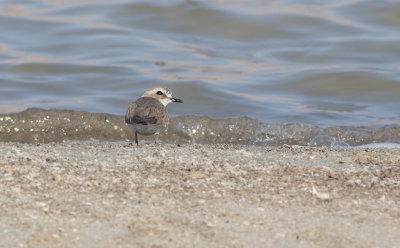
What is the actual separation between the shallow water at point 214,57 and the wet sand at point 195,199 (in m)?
5.45

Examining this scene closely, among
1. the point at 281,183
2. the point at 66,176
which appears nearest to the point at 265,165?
the point at 281,183

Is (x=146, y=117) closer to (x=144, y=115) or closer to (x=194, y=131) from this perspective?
(x=144, y=115)

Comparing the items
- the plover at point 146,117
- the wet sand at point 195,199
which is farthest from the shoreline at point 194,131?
the wet sand at point 195,199

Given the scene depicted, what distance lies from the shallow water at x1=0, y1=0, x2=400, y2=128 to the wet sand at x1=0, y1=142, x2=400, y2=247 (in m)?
5.45

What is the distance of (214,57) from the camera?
50.9ft

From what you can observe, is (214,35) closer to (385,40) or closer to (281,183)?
(385,40)

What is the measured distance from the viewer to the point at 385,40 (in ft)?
54.3

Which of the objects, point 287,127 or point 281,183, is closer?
point 281,183

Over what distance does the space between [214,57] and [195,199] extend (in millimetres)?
10415

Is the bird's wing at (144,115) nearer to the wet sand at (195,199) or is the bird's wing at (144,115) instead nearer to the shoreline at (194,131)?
the wet sand at (195,199)

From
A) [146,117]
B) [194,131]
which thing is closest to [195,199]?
[146,117]

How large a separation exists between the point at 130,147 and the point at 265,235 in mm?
3280

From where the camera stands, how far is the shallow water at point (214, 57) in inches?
507

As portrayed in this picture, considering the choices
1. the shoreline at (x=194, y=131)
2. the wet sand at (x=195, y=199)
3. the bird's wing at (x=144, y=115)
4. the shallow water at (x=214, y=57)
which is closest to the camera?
the wet sand at (x=195, y=199)
